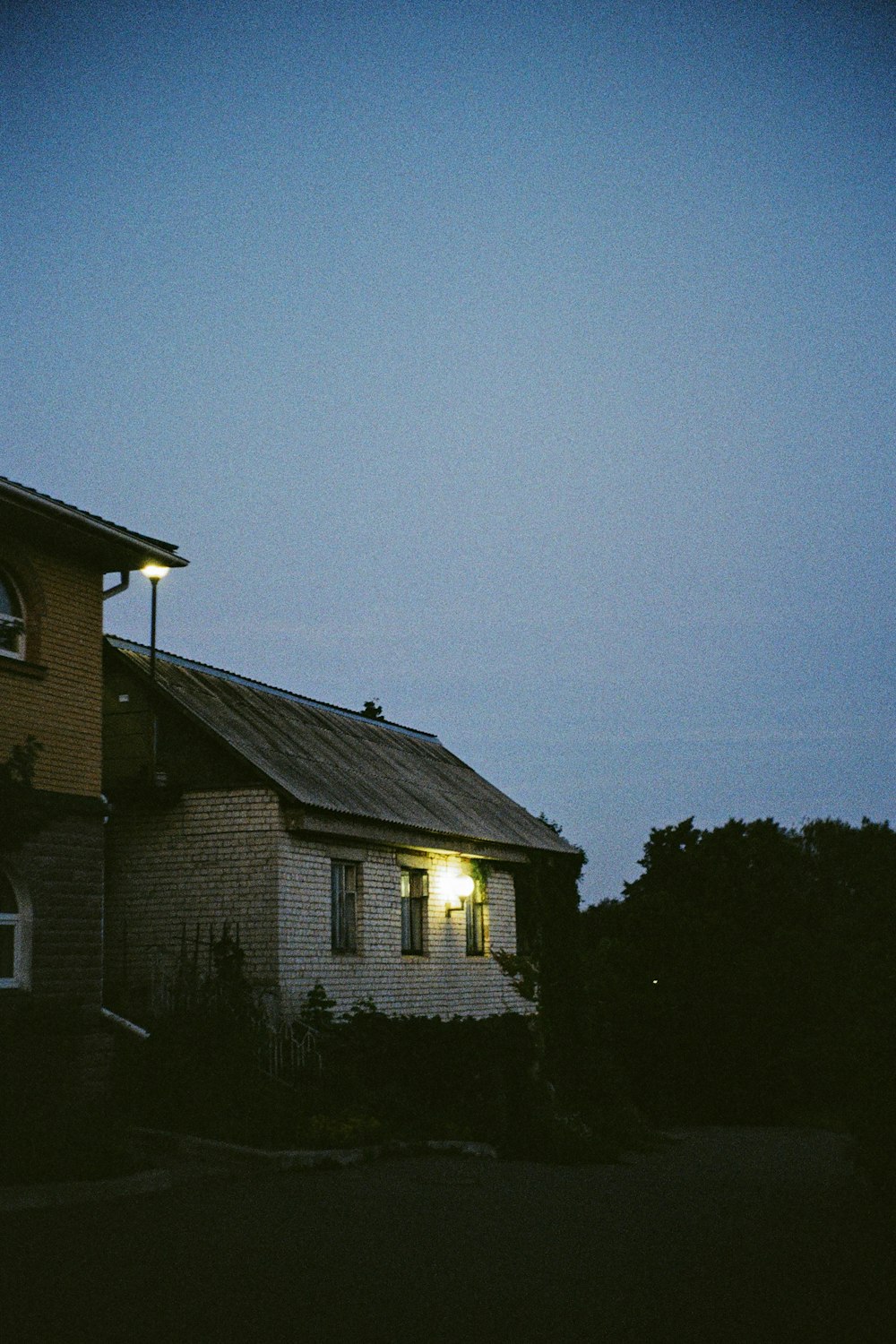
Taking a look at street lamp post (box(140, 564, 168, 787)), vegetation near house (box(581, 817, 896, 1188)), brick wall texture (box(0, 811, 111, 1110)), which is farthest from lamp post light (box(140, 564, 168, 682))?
vegetation near house (box(581, 817, 896, 1188))

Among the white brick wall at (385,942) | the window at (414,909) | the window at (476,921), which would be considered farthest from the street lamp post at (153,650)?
the window at (476,921)

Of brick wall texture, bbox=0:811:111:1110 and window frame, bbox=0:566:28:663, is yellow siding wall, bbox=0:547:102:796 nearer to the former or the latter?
window frame, bbox=0:566:28:663

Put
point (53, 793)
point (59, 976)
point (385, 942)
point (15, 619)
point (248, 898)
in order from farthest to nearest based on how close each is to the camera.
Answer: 1. point (385, 942)
2. point (248, 898)
3. point (15, 619)
4. point (53, 793)
5. point (59, 976)

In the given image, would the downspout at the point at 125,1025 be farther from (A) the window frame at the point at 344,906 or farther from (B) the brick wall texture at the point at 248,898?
(A) the window frame at the point at 344,906

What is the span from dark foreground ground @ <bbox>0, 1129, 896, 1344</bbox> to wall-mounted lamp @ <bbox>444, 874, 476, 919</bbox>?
9834mm

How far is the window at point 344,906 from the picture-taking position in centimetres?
1975

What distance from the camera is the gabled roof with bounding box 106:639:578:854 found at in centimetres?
1958

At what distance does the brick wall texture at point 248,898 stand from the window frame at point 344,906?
10 centimetres

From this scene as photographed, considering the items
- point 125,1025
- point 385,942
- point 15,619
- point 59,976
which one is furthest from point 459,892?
point 15,619

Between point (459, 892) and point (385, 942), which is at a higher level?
point (459, 892)

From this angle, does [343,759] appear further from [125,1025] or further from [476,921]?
[125,1025]

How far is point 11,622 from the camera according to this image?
13.7 meters

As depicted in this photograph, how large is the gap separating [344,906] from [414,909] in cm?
224

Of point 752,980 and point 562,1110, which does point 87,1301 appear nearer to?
point 562,1110
